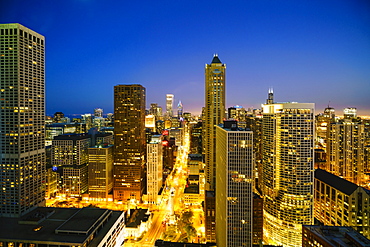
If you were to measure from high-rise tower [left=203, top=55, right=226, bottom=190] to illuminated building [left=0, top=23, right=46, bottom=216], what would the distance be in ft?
81.8

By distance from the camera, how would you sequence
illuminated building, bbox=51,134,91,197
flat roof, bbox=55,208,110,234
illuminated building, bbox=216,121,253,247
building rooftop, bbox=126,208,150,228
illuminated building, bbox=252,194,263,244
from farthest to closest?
illuminated building, bbox=51,134,91,197 < building rooftop, bbox=126,208,150,228 < illuminated building, bbox=252,194,263,244 < illuminated building, bbox=216,121,253,247 < flat roof, bbox=55,208,110,234

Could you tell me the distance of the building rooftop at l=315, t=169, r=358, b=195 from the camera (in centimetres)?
2381

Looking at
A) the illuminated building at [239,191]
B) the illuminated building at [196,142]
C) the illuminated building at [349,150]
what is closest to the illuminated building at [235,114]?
the illuminated building at [196,142]

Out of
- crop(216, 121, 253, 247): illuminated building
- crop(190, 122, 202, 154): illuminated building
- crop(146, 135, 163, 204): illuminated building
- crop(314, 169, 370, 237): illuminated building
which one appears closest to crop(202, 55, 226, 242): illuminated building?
crop(146, 135, 163, 204): illuminated building

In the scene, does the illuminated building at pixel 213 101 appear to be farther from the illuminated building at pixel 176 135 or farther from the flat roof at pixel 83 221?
the illuminated building at pixel 176 135

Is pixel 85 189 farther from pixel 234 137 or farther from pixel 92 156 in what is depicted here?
pixel 234 137

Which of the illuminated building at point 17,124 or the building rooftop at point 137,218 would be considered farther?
the building rooftop at point 137,218

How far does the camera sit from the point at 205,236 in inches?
1018

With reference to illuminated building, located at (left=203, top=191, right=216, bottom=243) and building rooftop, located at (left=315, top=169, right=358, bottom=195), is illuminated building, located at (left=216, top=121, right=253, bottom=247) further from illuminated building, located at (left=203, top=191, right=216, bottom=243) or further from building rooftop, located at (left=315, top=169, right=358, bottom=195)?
building rooftop, located at (left=315, top=169, right=358, bottom=195)

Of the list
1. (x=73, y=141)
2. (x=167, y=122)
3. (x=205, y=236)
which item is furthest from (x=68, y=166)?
(x=167, y=122)

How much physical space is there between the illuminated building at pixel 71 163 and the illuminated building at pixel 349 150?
5062cm

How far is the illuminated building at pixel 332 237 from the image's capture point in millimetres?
14156

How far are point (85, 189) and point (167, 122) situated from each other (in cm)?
5512

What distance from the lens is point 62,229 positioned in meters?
16.0
